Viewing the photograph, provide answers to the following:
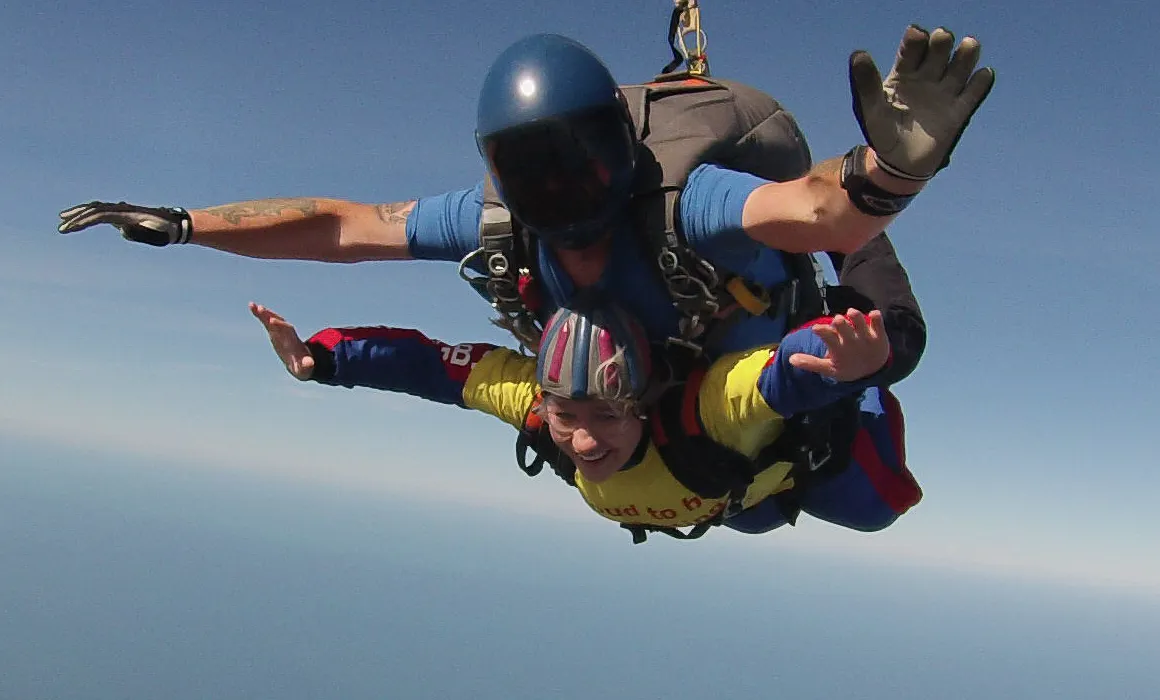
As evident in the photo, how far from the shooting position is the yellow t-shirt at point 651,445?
7.61 feet

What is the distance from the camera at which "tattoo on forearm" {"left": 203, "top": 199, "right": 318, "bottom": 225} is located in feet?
8.59

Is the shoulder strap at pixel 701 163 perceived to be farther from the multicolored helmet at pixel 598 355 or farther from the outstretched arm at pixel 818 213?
the outstretched arm at pixel 818 213

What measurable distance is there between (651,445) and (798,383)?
2.32 ft

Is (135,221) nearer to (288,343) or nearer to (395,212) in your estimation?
(288,343)

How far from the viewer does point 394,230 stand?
2596 millimetres

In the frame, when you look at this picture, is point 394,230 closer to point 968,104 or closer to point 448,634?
point 968,104

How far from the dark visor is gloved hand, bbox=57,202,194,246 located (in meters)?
1.12

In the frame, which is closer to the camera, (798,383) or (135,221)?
(798,383)

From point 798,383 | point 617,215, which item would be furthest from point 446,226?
point 798,383

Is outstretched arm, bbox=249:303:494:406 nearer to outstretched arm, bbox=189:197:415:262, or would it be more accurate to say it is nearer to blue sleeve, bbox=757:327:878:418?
outstretched arm, bbox=189:197:415:262

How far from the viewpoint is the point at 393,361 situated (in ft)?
9.35

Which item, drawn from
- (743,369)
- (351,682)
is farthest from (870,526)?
Result: (351,682)

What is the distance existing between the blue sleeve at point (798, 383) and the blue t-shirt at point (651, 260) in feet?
0.92

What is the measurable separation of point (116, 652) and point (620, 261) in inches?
6175
